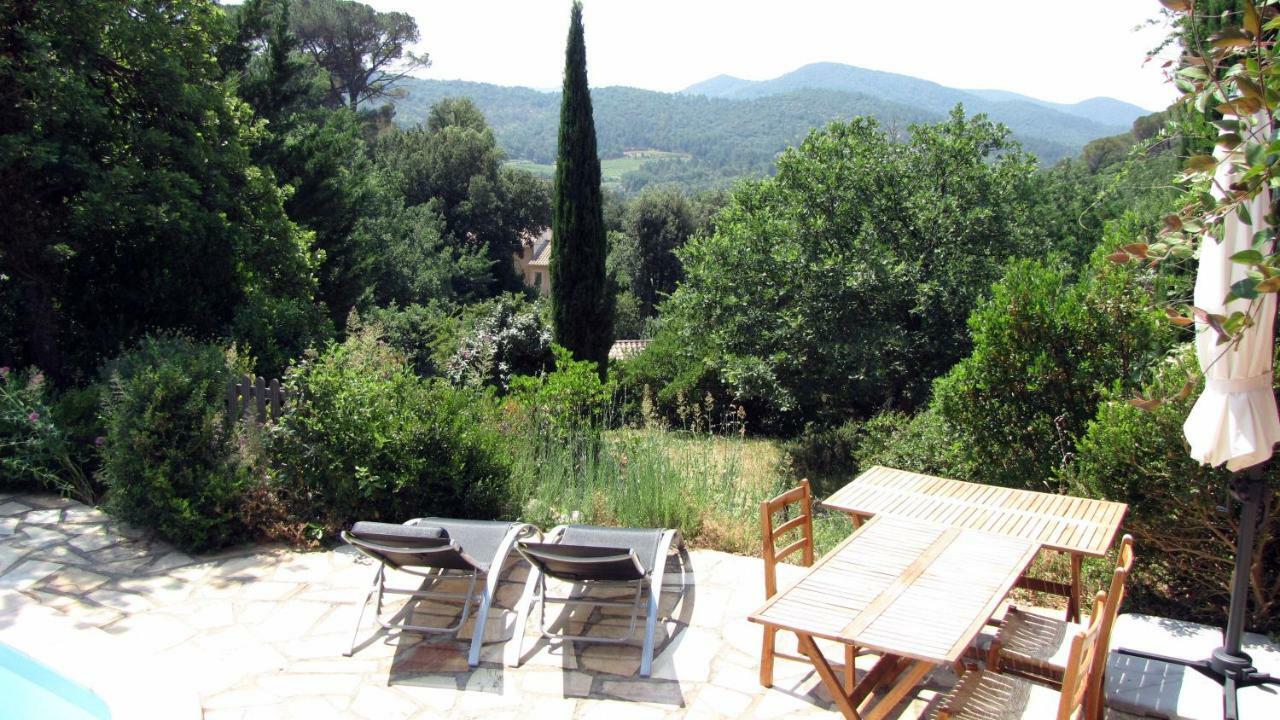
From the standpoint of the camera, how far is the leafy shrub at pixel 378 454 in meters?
5.13

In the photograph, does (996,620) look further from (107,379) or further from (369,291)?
(369,291)

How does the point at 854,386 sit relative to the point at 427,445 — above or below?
below

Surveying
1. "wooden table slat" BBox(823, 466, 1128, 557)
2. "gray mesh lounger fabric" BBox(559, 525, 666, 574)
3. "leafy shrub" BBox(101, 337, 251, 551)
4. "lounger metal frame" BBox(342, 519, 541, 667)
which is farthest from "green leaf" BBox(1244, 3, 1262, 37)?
"leafy shrub" BBox(101, 337, 251, 551)

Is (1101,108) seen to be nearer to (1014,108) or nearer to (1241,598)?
(1014,108)

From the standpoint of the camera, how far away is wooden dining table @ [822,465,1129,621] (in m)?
3.37

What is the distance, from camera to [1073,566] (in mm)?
3600

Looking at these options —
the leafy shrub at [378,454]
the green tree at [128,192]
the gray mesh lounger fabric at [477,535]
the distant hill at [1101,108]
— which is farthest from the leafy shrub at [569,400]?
the distant hill at [1101,108]

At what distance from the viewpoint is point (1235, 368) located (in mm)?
2918

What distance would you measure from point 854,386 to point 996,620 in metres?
7.76

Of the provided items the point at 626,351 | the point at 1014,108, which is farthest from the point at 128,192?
the point at 1014,108

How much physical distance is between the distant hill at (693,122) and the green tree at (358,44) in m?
56.2

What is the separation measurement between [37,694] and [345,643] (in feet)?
4.45

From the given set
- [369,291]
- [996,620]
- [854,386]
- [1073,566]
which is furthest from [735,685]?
[369,291]

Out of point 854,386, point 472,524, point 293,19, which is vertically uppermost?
point 293,19
